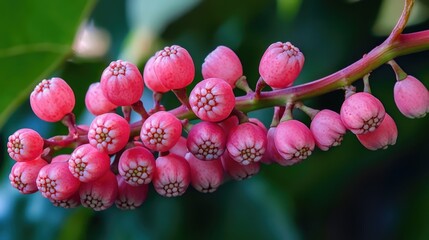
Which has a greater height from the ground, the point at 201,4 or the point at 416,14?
the point at 201,4

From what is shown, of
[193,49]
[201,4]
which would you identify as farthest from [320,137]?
[201,4]

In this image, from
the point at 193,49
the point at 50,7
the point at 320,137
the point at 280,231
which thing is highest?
the point at 50,7

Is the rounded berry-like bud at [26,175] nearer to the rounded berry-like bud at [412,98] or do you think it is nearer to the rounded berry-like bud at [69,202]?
the rounded berry-like bud at [69,202]

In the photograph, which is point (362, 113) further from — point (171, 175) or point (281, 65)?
point (171, 175)

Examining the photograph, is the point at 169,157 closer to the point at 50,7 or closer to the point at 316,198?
the point at 316,198

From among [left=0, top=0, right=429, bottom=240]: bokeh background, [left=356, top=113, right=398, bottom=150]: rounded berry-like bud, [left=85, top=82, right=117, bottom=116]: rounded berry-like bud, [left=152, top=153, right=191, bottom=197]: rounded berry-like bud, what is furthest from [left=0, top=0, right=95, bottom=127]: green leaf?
[left=356, top=113, right=398, bottom=150]: rounded berry-like bud

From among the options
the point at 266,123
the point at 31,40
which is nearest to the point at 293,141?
the point at 266,123
